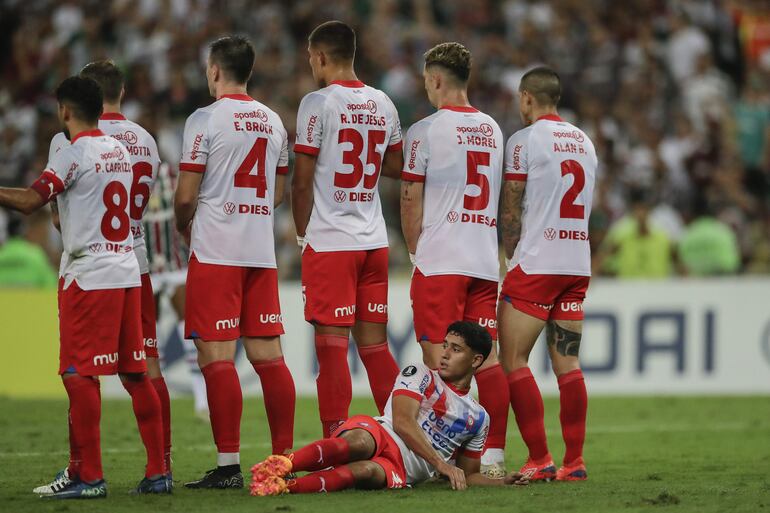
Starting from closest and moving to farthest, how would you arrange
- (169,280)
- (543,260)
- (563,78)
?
(543,260) < (169,280) < (563,78)

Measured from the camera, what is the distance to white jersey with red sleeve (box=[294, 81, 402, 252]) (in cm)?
889

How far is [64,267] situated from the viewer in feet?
26.3

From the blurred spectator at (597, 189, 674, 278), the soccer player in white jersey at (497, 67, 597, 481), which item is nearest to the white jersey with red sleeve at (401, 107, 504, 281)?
the soccer player in white jersey at (497, 67, 597, 481)

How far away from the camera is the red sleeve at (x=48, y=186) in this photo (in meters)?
7.68

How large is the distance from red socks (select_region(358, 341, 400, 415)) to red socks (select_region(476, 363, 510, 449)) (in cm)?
61

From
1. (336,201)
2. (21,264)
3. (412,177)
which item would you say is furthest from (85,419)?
(21,264)

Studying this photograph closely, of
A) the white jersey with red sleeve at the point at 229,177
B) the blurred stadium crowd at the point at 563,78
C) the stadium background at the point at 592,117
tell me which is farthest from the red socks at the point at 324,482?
the blurred stadium crowd at the point at 563,78

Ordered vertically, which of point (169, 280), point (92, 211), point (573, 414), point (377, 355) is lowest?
point (573, 414)

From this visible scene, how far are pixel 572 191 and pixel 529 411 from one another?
1512mm

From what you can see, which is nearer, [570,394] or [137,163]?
[137,163]

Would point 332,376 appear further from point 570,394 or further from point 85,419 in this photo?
point 85,419

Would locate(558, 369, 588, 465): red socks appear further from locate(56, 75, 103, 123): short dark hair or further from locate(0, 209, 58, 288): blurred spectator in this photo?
locate(0, 209, 58, 288): blurred spectator

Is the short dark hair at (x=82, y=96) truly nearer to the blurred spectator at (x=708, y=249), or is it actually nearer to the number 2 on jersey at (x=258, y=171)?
the number 2 on jersey at (x=258, y=171)

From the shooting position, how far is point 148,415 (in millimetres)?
8203
